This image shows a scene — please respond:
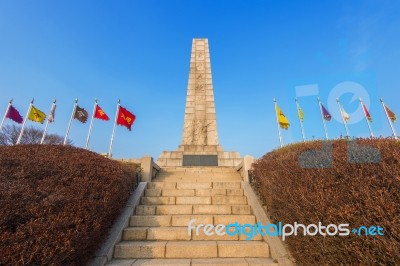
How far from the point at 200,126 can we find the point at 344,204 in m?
11.7

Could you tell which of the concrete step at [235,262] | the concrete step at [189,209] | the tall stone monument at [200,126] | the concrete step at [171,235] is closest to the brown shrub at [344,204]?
the concrete step at [235,262]

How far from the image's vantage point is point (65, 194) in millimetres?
4285

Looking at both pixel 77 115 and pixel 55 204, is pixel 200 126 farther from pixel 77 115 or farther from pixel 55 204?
pixel 55 204

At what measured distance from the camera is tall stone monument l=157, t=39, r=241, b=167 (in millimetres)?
12555

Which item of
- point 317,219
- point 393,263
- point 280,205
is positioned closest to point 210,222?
point 280,205

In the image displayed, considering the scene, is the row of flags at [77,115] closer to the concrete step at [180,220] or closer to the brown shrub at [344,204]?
the concrete step at [180,220]

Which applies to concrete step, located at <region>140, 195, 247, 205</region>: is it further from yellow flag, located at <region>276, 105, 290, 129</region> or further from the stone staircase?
yellow flag, located at <region>276, 105, 290, 129</region>

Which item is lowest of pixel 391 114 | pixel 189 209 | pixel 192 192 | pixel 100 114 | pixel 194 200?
pixel 189 209

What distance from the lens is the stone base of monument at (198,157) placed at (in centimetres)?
1220

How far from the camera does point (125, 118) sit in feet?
50.3

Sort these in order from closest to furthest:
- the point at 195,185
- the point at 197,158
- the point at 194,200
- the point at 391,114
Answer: the point at 194,200 < the point at 195,185 < the point at 197,158 < the point at 391,114

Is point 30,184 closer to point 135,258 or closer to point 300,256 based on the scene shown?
point 135,258

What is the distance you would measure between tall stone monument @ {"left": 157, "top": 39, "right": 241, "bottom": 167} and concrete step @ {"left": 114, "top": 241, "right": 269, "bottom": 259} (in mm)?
7512

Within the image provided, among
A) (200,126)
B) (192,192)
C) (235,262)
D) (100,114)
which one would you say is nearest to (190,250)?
(235,262)
